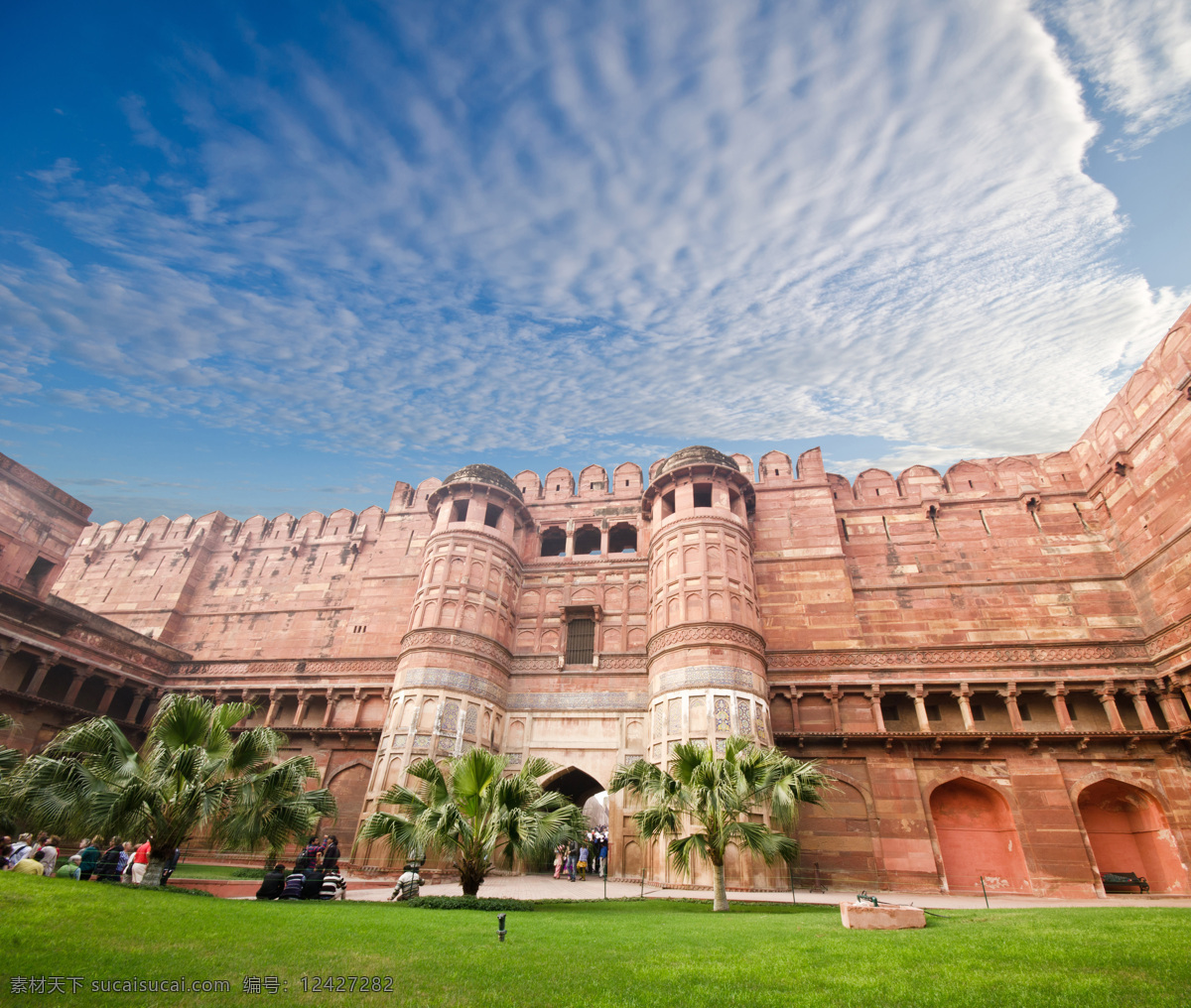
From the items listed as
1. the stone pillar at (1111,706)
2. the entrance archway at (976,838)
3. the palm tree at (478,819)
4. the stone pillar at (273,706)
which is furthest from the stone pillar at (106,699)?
the stone pillar at (1111,706)

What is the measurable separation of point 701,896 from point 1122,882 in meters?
12.1

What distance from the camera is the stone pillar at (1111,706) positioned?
18391mm

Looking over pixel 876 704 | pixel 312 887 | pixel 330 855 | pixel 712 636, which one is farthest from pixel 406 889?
pixel 876 704

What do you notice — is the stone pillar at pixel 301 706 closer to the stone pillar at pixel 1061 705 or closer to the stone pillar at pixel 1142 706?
the stone pillar at pixel 1061 705

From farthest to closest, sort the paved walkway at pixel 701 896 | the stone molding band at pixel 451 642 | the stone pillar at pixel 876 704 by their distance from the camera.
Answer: the stone molding band at pixel 451 642
the stone pillar at pixel 876 704
the paved walkway at pixel 701 896

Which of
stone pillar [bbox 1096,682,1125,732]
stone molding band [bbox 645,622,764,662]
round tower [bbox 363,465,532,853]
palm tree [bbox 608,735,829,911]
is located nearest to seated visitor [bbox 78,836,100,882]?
round tower [bbox 363,465,532,853]

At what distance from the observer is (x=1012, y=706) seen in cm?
1930

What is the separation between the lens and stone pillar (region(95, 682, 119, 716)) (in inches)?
902

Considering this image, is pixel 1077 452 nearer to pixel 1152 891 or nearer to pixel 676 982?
pixel 1152 891

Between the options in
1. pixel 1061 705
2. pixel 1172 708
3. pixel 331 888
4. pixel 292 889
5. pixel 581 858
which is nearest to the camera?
pixel 292 889

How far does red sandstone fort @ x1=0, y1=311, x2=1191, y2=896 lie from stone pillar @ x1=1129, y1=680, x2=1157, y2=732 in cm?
7

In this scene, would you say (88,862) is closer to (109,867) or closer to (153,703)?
(109,867)

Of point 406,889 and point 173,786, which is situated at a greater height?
point 173,786

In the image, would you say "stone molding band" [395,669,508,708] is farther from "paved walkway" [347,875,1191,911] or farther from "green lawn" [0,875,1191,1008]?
"green lawn" [0,875,1191,1008]
